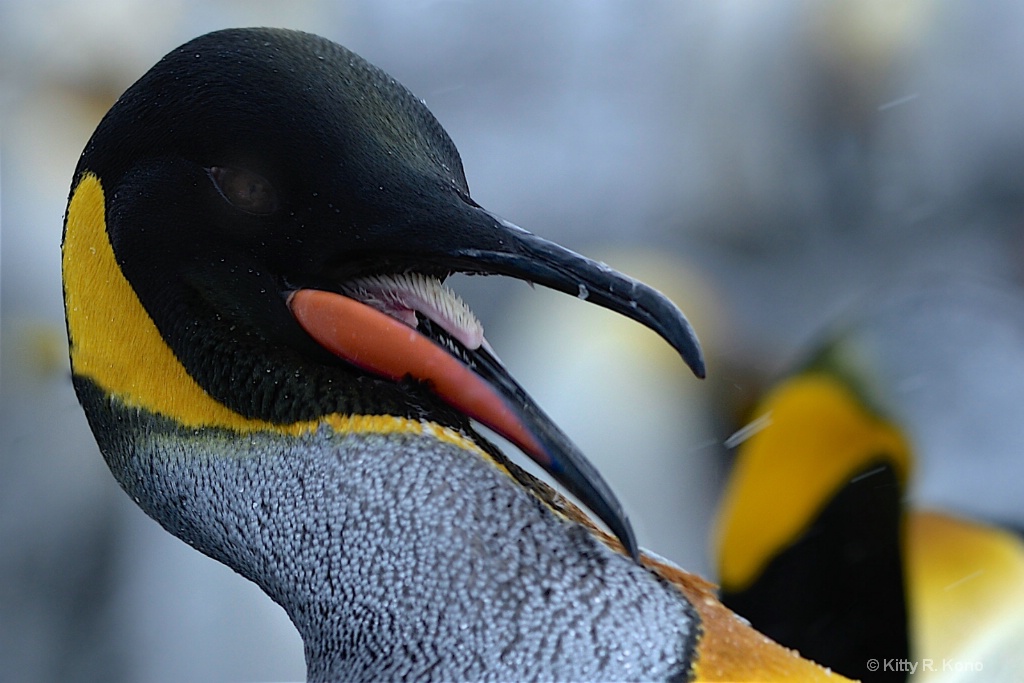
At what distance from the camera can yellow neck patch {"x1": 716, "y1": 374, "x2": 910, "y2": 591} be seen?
768mm

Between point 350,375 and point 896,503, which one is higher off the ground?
point 896,503

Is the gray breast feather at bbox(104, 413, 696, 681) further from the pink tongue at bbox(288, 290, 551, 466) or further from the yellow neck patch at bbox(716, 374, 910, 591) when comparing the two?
the yellow neck patch at bbox(716, 374, 910, 591)

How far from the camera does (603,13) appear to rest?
1.67 meters

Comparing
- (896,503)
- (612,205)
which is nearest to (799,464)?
(896,503)

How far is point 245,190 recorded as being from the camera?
14.8 inches

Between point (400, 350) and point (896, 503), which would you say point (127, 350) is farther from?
point (896, 503)

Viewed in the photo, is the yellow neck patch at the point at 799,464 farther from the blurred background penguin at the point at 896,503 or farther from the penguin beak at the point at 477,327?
the penguin beak at the point at 477,327

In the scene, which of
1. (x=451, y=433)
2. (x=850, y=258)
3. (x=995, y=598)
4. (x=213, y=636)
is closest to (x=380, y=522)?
(x=451, y=433)

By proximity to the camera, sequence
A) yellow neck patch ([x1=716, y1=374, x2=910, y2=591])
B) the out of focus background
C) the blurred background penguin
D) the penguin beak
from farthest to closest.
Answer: the out of focus background < yellow neck patch ([x1=716, y1=374, x2=910, y2=591]) < the blurred background penguin < the penguin beak

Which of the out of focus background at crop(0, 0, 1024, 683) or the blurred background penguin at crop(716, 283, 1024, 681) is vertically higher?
the out of focus background at crop(0, 0, 1024, 683)

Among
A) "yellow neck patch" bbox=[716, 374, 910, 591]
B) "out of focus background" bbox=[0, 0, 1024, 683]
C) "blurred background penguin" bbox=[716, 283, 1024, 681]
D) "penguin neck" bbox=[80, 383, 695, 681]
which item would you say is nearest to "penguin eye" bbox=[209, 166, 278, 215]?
"penguin neck" bbox=[80, 383, 695, 681]

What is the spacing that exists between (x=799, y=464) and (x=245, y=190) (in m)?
0.63

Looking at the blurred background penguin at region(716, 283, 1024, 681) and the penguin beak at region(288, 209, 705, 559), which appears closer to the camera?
the penguin beak at region(288, 209, 705, 559)

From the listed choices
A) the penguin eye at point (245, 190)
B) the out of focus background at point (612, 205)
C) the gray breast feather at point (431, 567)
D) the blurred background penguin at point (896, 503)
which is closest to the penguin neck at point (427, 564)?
the gray breast feather at point (431, 567)
